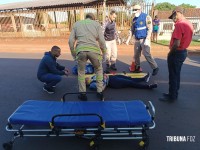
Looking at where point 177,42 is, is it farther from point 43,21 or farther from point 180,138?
point 43,21

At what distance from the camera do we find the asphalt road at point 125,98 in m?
3.64

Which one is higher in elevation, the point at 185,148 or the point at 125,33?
the point at 125,33

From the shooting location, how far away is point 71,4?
1925 centimetres

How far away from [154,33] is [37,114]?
49.6 feet

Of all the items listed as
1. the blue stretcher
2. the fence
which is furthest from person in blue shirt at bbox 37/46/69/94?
the fence

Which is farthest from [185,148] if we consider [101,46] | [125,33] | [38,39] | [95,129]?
[38,39]

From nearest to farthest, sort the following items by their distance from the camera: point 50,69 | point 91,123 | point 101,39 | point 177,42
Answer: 1. point 91,123
2. point 177,42
3. point 101,39
4. point 50,69

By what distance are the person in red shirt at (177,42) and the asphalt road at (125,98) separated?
65 centimetres

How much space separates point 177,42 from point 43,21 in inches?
668

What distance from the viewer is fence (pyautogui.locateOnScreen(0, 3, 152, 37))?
17.9 meters

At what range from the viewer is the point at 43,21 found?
1975 centimetres

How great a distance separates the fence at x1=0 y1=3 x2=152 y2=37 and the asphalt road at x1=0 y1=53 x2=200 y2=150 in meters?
9.33

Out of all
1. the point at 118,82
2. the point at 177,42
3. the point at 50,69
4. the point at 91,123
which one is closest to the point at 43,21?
the point at 50,69

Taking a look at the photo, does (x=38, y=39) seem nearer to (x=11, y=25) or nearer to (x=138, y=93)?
(x=11, y=25)
